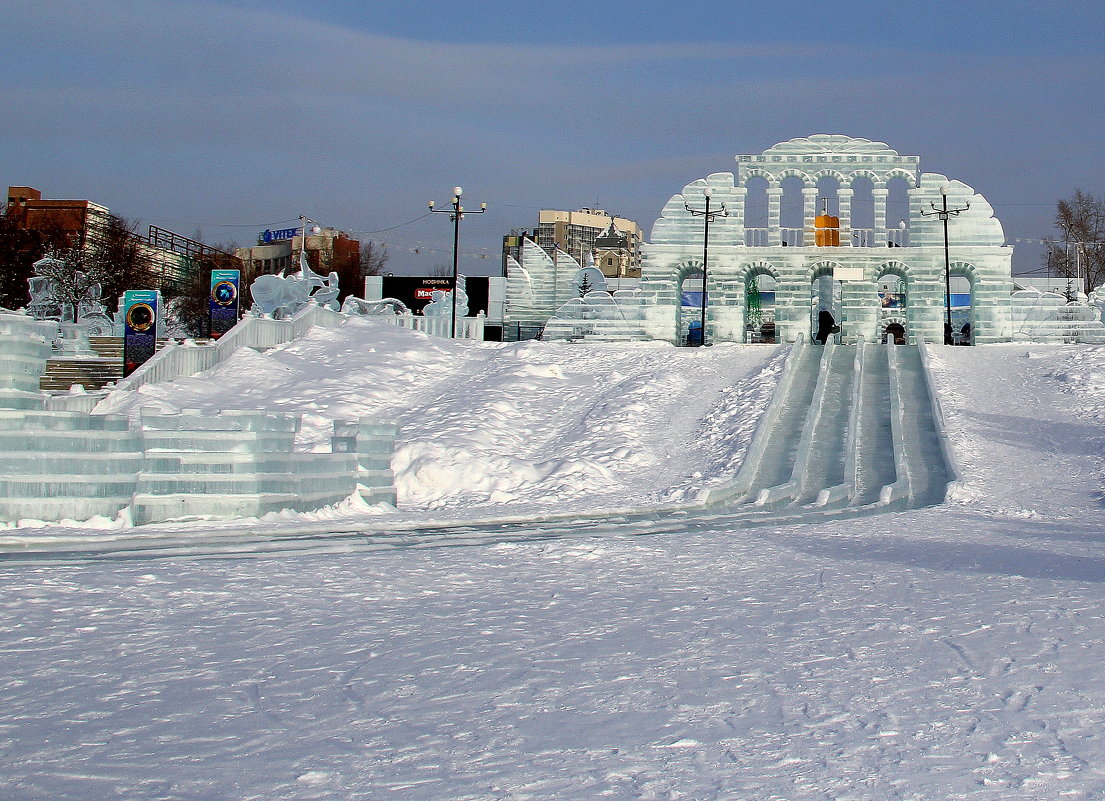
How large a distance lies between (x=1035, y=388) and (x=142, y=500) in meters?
18.7

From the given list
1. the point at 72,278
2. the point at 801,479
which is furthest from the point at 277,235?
the point at 801,479

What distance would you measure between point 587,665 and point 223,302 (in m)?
27.7

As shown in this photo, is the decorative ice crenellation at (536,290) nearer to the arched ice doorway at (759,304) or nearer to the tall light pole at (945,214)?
the arched ice doorway at (759,304)

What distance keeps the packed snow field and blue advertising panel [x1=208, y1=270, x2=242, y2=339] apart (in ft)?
60.0

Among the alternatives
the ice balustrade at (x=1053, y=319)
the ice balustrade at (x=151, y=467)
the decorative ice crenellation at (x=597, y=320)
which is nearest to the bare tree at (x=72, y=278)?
the decorative ice crenellation at (x=597, y=320)

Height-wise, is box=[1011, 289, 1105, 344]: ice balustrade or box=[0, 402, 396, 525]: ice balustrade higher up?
box=[1011, 289, 1105, 344]: ice balustrade

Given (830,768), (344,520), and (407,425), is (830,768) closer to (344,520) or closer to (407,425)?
(344,520)

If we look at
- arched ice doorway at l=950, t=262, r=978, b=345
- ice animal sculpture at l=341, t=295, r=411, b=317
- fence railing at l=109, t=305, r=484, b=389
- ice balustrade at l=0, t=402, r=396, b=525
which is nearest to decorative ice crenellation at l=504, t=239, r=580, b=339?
ice animal sculpture at l=341, t=295, r=411, b=317

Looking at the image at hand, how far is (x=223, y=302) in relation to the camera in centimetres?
3297

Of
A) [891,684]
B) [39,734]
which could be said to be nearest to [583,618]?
[891,684]

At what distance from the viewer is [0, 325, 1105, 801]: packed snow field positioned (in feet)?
18.3

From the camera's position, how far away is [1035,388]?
24.4 metres

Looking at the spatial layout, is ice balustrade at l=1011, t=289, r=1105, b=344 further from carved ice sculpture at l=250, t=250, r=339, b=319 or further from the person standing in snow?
carved ice sculpture at l=250, t=250, r=339, b=319

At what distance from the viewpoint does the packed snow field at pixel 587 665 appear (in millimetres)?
5566
